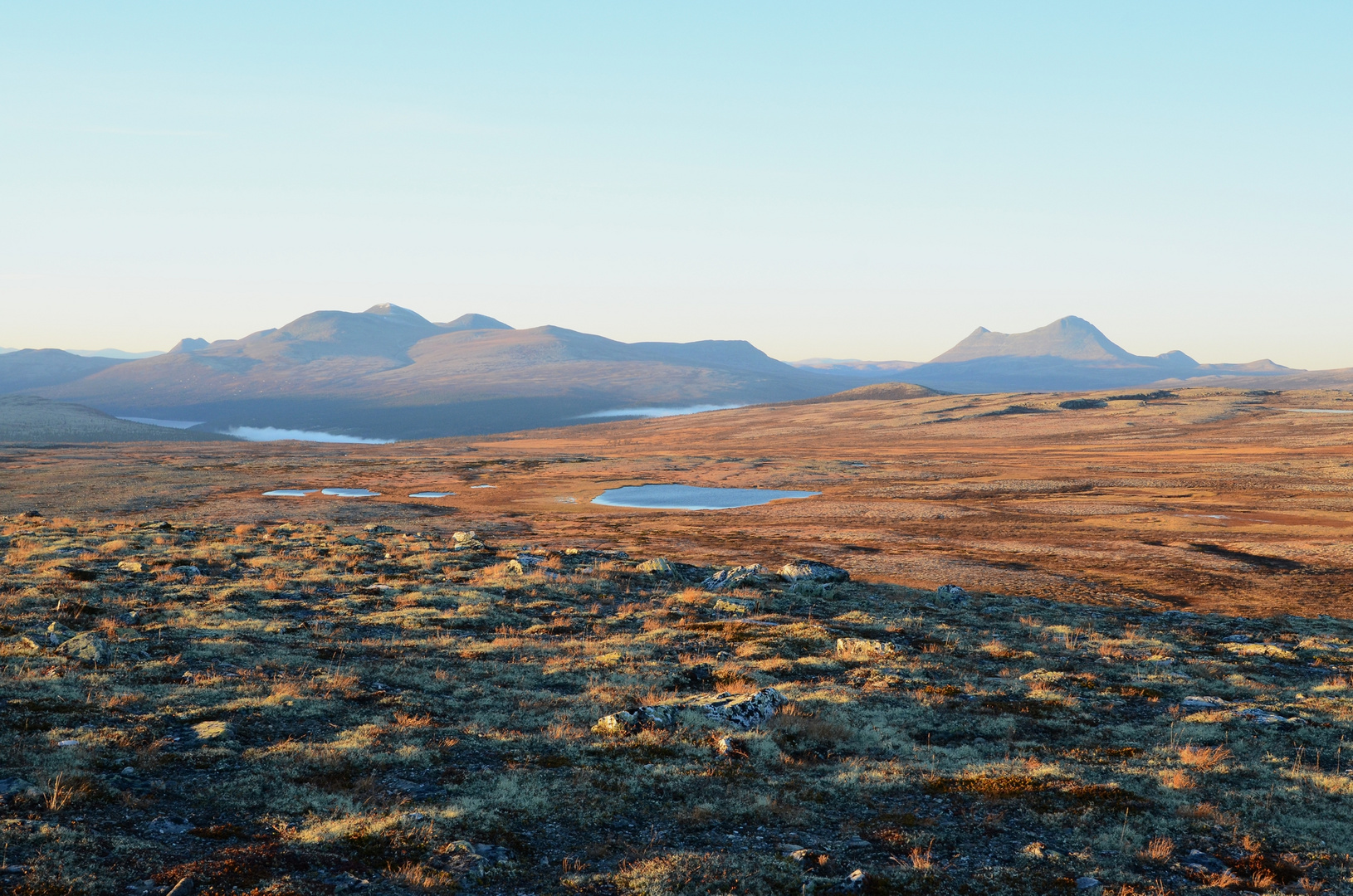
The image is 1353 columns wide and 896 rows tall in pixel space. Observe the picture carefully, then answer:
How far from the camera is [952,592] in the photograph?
3100 centimetres

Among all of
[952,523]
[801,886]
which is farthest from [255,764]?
[952,523]

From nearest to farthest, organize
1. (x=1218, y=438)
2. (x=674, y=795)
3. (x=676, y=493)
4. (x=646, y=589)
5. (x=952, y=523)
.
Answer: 1. (x=674, y=795)
2. (x=646, y=589)
3. (x=952, y=523)
4. (x=676, y=493)
5. (x=1218, y=438)

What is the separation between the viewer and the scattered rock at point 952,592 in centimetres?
3075

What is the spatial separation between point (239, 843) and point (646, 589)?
2165 cm

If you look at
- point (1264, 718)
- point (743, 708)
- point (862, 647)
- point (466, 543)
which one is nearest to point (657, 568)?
point (466, 543)

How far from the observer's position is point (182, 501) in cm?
6919

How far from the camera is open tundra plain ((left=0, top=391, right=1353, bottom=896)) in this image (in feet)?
31.7

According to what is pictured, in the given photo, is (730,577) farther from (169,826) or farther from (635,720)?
(169,826)

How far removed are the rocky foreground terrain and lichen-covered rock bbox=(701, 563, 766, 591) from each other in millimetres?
4858

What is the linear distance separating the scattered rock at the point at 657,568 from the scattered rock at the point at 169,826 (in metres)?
24.1

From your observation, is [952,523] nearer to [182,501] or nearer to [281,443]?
[182,501]

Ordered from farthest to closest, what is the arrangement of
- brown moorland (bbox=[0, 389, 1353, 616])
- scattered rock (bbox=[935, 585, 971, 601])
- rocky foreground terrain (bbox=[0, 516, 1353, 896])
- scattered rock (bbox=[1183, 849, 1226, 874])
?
brown moorland (bbox=[0, 389, 1353, 616])
scattered rock (bbox=[935, 585, 971, 601])
scattered rock (bbox=[1183, 849, 1226, 874])
rocky foreground terrain (bbox=[0, 516, 1353, 896])

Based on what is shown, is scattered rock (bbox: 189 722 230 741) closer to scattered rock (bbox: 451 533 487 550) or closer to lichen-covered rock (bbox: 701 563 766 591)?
lichen-covered rock (bbox: 701 563 766 591)

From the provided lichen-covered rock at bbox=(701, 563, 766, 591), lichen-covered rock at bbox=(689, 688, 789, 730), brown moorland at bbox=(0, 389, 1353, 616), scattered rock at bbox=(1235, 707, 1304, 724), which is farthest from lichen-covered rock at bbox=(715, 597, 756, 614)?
scattered rock at bbox=(1235, 707, 1304, 724)
